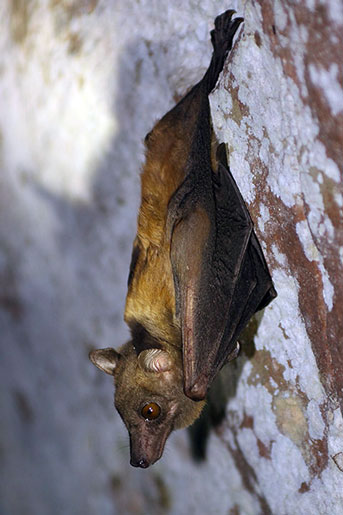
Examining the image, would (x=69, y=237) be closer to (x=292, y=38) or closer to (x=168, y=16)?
(x=168, y=16)

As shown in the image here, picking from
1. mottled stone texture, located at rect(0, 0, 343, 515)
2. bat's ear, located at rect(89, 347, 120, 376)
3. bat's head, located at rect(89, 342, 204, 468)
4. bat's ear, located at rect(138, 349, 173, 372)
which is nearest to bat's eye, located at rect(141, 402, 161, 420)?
bat's head, located at rect(89, 342, 204, 468)

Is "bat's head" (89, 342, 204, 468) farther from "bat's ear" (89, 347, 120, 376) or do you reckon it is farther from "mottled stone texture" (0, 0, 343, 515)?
"mottled stone texture" (0, 0, 343, 515)

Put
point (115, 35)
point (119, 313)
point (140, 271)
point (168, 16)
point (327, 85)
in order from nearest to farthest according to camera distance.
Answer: point (327, 85)
point (140, 271)
point (168, 16)
point (115, 35)
point (119, 313)

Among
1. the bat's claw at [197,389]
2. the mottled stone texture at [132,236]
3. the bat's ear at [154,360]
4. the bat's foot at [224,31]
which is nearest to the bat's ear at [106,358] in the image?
the bat's ear at [154,360]

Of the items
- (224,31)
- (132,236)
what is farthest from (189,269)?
(132,236)

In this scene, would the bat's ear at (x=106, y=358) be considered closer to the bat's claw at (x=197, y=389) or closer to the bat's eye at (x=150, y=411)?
the bat's eye at (x=150, y=411)

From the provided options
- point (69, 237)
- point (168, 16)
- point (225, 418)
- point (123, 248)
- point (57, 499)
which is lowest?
point (57, 499)

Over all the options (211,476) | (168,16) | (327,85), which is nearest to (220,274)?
(327,85)
